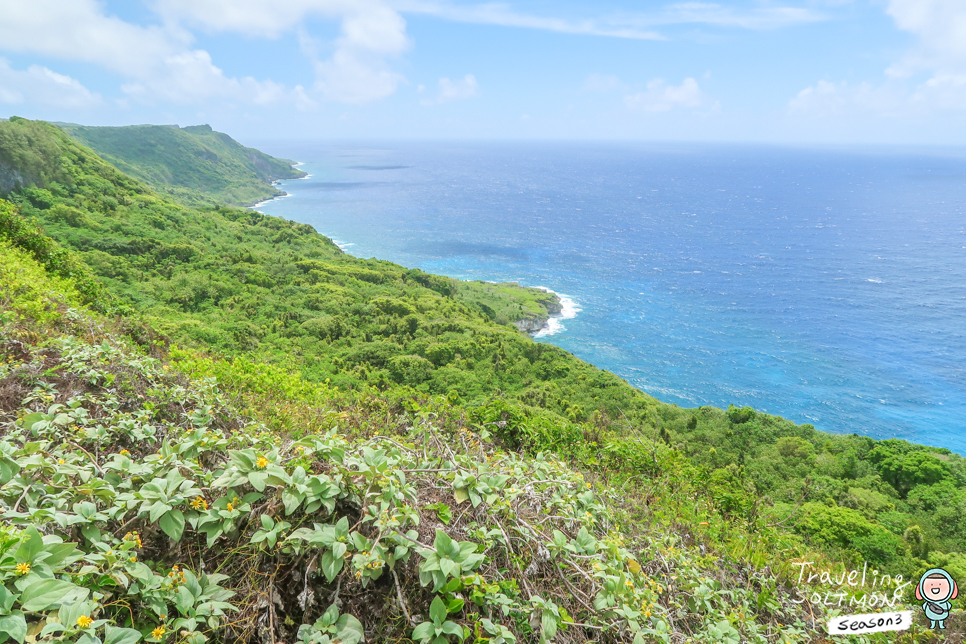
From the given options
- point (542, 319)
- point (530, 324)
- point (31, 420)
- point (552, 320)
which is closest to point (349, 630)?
point (31, 420)

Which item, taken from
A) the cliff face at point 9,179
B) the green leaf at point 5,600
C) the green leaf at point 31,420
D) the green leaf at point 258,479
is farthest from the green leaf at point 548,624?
the cliff face at point 9,179

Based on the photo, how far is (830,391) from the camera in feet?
157

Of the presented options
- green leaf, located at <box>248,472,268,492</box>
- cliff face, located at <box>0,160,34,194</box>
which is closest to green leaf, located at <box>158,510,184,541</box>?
green leaf, located at <box>248,472,268,492</box>

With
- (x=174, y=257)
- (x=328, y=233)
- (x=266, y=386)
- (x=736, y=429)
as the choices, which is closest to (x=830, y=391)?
(x=736, y=429)

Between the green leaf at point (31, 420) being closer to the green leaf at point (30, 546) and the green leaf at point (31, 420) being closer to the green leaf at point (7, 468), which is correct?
the green leaf at point (7, 468)

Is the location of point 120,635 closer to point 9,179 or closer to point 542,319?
point 9,179

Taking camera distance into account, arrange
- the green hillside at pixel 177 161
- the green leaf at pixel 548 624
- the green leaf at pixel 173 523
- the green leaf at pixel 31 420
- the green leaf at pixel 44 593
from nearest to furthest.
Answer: the green leaf at pixel 44 593, the green leaf at pixel 173 523, the green leaf at pixel 548 624, the green leaf at pixel 31 420, the green hillside at pixel 177 161

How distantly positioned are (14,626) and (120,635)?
1.32 feet

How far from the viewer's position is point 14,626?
1803mm

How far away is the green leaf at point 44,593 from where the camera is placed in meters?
1.92

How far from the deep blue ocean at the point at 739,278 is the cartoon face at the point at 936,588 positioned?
4399 centimetres

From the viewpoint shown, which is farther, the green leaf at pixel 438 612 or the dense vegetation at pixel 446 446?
the dense vegetation at pixel 446 446

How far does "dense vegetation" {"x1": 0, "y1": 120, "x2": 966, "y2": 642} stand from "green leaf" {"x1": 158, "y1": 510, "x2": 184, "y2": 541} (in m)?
0.08

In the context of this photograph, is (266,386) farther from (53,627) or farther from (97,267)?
(97,267)
